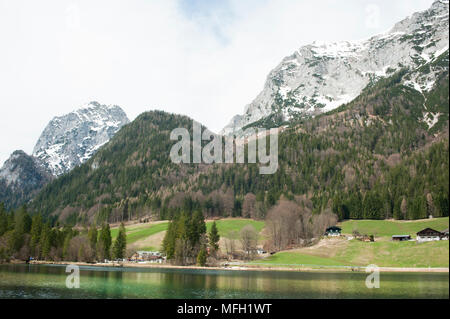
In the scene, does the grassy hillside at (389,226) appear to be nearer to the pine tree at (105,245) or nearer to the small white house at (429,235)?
the small white house at (429,235)

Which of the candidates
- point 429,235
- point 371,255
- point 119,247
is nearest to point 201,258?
point 119,247

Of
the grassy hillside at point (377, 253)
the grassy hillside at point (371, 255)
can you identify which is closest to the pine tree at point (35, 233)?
the grassy hillside at point (377, 253)

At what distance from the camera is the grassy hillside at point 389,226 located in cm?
15212

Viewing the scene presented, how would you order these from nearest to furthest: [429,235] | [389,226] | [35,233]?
[429,235], [35,233], [389,226]

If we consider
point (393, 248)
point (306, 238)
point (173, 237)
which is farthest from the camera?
point (306, 238)

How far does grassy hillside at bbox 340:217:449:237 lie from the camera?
152 meters

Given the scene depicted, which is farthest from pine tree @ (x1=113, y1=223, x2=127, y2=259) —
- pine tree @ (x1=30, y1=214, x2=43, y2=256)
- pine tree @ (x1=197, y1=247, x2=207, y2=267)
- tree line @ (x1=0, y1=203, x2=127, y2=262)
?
pine tree @ (x1=197, y1=247, x2=207, y2=267)

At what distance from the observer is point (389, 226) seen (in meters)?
169

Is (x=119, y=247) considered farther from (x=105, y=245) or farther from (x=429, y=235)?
(x=429, y=235)

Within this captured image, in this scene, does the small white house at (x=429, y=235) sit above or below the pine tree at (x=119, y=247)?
above

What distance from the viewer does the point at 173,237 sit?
13688 centimetres

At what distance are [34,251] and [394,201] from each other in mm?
151701
